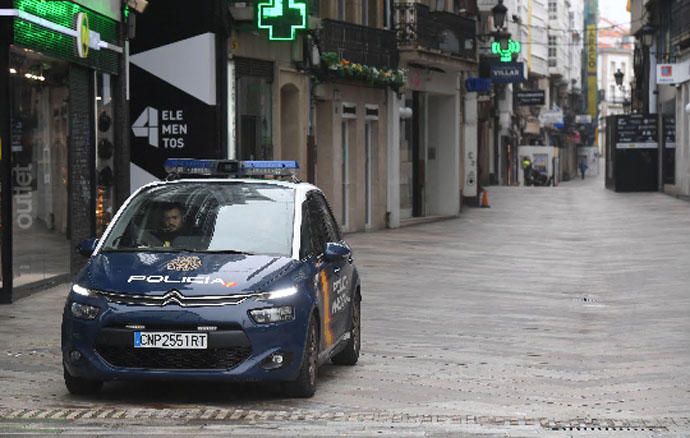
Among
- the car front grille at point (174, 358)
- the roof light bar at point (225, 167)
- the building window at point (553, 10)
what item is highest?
the building window at point (553, 10)

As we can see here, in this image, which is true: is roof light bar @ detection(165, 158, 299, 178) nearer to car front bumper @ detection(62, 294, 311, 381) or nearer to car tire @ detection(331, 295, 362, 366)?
car tire @ detection(331, 295, 362, 366)

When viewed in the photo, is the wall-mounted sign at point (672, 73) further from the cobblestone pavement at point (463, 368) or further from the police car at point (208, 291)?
the police car at point (208, 291)

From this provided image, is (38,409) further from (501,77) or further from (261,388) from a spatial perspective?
(501,77)

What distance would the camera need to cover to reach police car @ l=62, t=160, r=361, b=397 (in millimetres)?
10336

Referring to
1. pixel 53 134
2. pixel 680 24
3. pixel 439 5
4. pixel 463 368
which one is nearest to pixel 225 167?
pixel 463 368

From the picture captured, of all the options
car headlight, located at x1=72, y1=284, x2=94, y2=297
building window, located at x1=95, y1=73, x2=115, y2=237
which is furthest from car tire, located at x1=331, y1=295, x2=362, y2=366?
building window, located at x1=95, y1=73, x2=115, y2=237

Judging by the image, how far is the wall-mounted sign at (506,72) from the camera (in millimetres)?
51156

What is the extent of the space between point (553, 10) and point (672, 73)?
6693cm

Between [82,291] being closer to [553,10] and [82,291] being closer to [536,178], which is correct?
[536,178]

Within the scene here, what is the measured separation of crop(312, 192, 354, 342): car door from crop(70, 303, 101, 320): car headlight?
191 cm

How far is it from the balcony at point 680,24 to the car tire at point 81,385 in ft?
130

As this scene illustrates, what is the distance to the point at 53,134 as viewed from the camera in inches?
795

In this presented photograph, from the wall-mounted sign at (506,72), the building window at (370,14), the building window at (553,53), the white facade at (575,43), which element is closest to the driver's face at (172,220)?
the building window at (370,14)

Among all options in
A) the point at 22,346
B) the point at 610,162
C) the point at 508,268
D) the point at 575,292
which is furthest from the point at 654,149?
the point at 22,346
